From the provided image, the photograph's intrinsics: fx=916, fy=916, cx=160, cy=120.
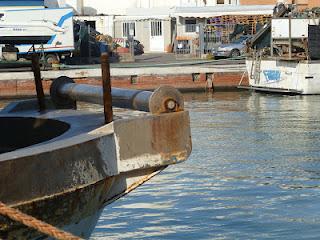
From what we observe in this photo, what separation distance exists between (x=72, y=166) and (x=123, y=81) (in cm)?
2900

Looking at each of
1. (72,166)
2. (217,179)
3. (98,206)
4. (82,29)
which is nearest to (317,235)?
(217,179)

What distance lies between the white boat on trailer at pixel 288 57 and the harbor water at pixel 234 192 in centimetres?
755

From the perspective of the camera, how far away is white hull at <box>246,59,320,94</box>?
3066 centimetres

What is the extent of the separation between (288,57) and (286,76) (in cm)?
70

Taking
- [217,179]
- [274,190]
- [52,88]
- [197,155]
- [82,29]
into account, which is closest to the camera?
[52,88]

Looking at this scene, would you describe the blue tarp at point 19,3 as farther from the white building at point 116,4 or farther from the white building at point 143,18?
the white building at point 116,4

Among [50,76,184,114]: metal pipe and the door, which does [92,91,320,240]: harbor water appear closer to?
[50,76,184,114]: metal pipe

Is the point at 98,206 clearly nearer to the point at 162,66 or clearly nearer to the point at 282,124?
the point at 282,124

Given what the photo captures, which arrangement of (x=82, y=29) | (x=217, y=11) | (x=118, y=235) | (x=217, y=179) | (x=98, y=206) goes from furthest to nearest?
(x=217, y=11) → (x=82, y=29) → (x=217, y=179) → (x=118, y=235) → (x=98, y=206)

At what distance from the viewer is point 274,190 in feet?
46.0

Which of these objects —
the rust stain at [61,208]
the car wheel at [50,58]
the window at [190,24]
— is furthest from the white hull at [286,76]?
the rust stain at [61,208]

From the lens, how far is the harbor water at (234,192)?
11.3 m

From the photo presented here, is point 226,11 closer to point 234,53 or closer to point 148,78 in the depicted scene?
point 234,53

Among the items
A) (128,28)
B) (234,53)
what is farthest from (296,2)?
(234,53)
